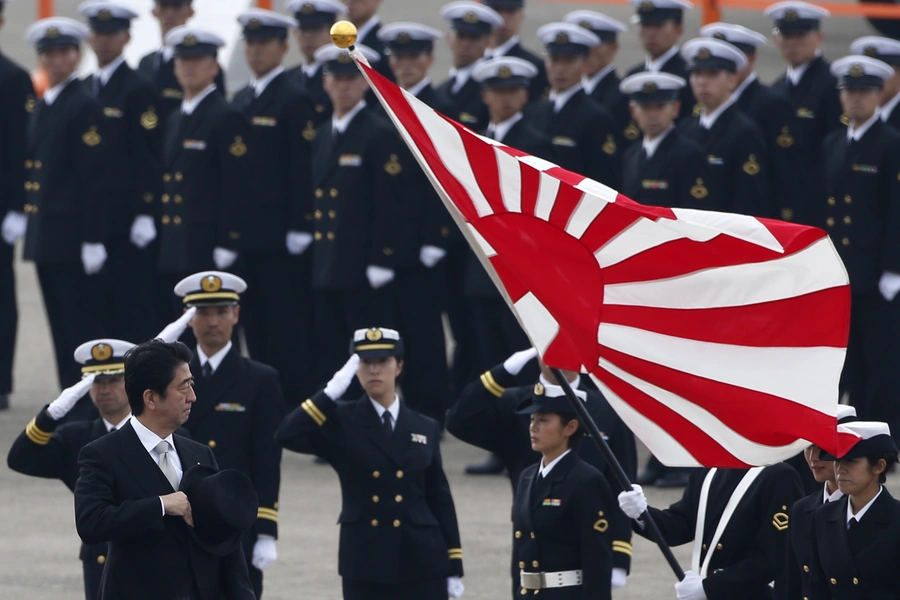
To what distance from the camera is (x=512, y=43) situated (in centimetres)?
1210

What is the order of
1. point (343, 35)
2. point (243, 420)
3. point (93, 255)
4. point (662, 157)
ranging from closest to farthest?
point (343, 35)
point (243, 420)
point (662, 157)
point (93, 255)

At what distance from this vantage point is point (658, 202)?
1008 centimetres

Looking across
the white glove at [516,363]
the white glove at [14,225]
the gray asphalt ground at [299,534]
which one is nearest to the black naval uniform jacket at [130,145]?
the white glove at [14,225]

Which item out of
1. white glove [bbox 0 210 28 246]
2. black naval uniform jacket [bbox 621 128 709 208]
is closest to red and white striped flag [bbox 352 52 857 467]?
black naval uniform jacket [bbox 621 128 709 208]

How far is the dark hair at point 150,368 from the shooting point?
5152 mm

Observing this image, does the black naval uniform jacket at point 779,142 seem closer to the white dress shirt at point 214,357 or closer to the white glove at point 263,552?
the white dress shirt at point 214,357

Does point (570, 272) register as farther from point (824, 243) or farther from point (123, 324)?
point (123, 324)

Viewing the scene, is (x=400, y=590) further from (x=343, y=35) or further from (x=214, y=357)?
(x=343, y=35)

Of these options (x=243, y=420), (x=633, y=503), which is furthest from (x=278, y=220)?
(x=633, y=503)

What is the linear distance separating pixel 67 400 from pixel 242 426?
0.70 metres

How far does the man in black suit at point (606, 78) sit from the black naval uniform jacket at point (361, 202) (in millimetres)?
1322

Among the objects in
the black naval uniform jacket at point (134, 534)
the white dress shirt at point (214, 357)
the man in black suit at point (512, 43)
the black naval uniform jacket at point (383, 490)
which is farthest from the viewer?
the man in black suit at point (512, 43)

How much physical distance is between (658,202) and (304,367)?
2335mm

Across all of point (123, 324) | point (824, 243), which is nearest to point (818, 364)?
point (824, 243)
